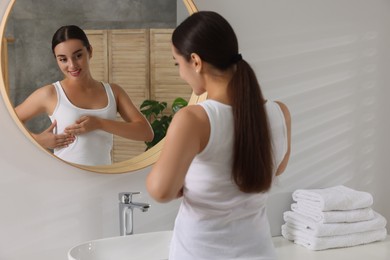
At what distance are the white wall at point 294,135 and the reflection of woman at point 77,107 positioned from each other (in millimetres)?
59

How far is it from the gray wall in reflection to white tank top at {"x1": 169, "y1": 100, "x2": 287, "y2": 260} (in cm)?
68

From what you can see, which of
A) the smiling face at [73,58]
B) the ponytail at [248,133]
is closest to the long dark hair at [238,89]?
the ponytail at [248,133]

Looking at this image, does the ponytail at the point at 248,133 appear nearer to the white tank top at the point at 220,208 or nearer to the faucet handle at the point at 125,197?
the white tank top at the point at 220,208

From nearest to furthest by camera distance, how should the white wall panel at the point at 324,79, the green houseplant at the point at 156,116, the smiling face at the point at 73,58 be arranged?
the smiling face at the point at 73,58 → the green houseplant at the point at 156,116 → the white wall panel at the point at 324,79

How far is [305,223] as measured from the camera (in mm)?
2430

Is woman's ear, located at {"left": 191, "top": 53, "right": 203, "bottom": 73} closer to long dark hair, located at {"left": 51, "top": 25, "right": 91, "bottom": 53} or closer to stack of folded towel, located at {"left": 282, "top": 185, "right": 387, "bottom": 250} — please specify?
long dark hair, located at {"left": 51, "top": 25, "right": 91, "bottom": 53}

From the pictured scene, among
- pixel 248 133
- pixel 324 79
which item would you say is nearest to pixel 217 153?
pixel 248 133

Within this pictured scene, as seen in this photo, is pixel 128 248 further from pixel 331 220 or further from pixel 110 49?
pixel 331 220

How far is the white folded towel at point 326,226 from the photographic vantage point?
2.38 meters

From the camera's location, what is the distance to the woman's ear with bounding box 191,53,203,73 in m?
1.52

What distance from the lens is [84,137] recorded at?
2.08m

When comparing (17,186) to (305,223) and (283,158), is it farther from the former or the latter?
(305,223)

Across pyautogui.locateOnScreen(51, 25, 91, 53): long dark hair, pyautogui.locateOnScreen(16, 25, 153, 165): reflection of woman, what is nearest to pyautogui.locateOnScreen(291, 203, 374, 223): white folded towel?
pyautogui.locateOnScreen(16, 25, 153, 165): reflection of woman

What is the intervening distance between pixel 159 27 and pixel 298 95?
0.66 m
